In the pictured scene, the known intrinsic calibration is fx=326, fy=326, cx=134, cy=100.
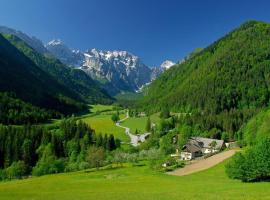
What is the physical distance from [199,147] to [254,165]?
8834 cm

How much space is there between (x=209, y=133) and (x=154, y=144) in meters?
40.3

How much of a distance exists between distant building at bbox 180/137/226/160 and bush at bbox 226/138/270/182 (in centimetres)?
7069

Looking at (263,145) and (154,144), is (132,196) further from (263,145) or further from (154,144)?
(154,144)

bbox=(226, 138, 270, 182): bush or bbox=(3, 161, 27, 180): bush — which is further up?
bbox=(226, 138, 270, 182): bush

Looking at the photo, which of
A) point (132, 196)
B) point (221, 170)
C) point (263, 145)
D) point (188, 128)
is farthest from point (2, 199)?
point (188, 128)

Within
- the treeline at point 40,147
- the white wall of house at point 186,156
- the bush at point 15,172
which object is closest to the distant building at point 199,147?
the white wall of house at point 186,156

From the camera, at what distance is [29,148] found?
504 ft

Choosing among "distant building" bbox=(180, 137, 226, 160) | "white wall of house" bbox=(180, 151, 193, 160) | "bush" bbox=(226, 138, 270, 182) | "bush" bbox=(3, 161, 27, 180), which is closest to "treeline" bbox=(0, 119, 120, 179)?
"bush" bbox=(3, 161, 27, 180)

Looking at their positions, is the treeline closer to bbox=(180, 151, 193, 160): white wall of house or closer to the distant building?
bbox=(180, 151, 193, 160): white wall of house

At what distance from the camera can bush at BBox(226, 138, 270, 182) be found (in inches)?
2511

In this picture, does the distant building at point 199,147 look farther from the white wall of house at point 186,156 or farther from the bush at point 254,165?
the bush at point 254,165

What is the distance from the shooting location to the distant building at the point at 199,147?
460ft

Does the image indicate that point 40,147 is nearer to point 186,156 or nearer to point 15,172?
point 15,172

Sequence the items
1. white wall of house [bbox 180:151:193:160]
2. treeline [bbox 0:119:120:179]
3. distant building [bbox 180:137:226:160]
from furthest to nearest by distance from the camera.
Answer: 1. treeline [bbox 0:119:120:179]
2. distant building [bbox 180:137:226:160]
3. white wall of house [bbox 180:151:193:160]
